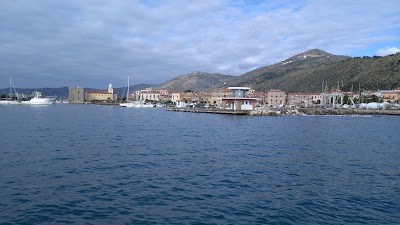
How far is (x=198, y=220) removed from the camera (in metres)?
10.5

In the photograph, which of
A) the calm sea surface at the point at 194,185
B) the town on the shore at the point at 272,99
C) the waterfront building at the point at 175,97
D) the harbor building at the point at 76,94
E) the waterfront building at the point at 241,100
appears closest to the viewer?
the calm sea surface at the point at 194,185

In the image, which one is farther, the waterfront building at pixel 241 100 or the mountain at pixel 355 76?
the mountain at pixel 355 76

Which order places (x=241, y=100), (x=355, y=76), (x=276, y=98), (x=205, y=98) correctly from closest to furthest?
(x=241, y=100) → (x=276, y=98) → (x=355, y=76) → (x=205, y=98)

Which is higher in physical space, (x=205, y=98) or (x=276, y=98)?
(x=205, y=98)

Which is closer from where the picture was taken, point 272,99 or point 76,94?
point 272,99

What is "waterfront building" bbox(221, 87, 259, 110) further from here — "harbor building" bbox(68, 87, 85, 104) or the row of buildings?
"harbor building" bbox(68, 87, 85, 104)

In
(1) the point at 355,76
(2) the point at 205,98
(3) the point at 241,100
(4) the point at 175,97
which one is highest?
(1) the point at 355,76

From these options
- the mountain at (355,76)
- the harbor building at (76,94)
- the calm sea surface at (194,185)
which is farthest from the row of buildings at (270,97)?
the calm sea surface at (194,185)

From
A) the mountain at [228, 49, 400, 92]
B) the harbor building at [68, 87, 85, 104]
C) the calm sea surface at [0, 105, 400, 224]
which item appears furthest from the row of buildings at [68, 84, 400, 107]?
the calm sea surface at [0, 105, 400, 224]

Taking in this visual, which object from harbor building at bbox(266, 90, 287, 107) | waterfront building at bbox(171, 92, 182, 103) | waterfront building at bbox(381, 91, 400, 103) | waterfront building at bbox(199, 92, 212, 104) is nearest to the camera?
waterfront building at bbox(381, 91, 400, 103)

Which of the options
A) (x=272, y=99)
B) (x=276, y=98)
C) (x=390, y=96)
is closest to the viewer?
(x=390, y=96)

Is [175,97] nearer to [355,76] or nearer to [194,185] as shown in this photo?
[355,76]

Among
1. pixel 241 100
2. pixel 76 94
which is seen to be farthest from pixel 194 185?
pixel 76 94

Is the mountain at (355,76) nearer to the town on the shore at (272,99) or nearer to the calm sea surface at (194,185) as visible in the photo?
the town on the shore at (272,99)
